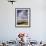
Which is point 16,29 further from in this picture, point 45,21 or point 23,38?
point 23,38

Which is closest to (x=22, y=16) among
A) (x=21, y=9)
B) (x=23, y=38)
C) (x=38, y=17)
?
(x=21, y=9)

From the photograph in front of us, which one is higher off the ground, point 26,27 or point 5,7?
point 5,7

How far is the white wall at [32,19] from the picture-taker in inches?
221

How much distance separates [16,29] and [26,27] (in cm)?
42

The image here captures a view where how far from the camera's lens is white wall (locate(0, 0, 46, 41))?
561 cm

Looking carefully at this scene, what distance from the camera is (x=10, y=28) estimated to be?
222 inches

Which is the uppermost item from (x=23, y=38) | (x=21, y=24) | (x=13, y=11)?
(x=13, y=11)

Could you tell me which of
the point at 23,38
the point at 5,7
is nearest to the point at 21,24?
the point at 5,7

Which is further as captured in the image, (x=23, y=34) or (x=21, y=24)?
(x=21, y=24)

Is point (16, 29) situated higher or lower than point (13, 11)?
lower

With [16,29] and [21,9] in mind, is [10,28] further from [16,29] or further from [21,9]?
[21,9]

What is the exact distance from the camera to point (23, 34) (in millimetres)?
3457

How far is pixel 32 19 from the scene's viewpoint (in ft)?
18.4

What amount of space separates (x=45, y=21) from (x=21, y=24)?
39.0 inches
